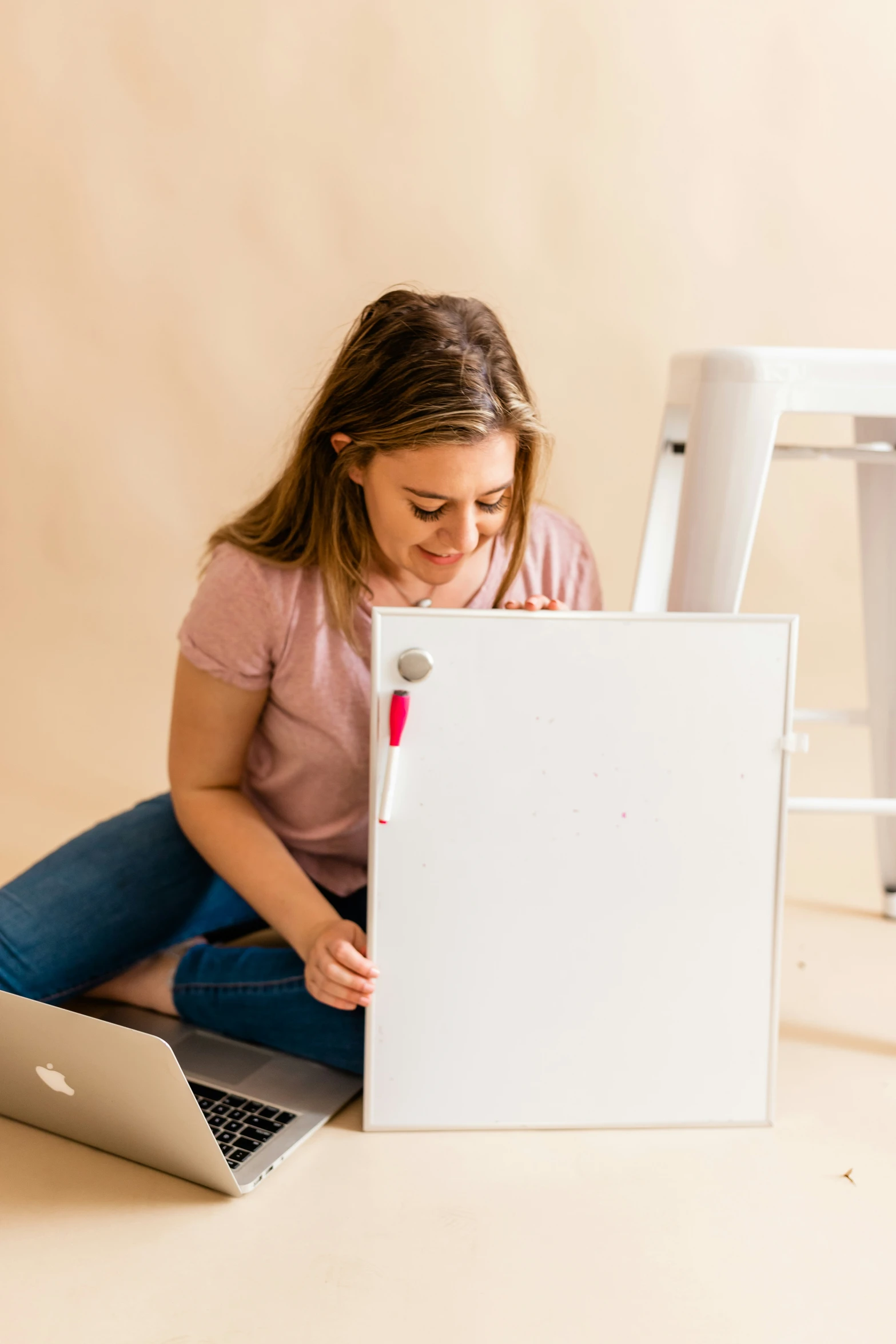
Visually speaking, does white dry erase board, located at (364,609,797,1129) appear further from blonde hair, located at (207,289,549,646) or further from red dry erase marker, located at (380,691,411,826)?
blonde hair, located at (207,289,549,646)

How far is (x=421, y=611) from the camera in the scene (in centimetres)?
99

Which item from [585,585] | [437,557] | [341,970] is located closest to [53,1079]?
[341,970]

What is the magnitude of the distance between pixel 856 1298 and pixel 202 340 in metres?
1.73

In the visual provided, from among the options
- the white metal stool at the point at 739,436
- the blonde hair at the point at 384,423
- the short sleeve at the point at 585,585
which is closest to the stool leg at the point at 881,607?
the white metal stool at the point at 739,436

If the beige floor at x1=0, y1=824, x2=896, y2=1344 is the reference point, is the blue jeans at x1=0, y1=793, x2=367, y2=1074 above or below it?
above

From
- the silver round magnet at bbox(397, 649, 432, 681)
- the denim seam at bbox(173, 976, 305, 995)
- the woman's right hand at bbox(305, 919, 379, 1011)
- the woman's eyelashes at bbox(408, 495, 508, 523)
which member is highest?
the woman's eyelashes at bbox(408, 495, 508, 523)

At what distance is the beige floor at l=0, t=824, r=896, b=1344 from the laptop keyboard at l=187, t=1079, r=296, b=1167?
0.04 metres

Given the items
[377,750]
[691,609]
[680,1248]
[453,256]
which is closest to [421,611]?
[377,750]

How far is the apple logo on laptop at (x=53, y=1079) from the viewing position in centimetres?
98

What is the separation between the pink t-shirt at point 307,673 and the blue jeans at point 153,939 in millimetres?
92

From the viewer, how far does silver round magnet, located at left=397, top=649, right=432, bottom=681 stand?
0.99m

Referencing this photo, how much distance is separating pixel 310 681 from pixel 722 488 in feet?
1.30

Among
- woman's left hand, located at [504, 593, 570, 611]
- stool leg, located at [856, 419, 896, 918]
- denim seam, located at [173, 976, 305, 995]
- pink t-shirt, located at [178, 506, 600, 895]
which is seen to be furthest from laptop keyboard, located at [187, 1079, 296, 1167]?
stool leg, located at [856, 419, 896, 918]

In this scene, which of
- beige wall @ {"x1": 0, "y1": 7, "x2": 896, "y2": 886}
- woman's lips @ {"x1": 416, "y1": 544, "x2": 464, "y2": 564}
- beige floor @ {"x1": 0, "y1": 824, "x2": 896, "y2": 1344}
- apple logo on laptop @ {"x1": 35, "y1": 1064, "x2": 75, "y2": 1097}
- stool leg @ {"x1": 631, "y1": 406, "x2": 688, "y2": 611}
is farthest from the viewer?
beige wall @ {"x1": 0, "y1": 7, "x2": 896, "y2": 886}
